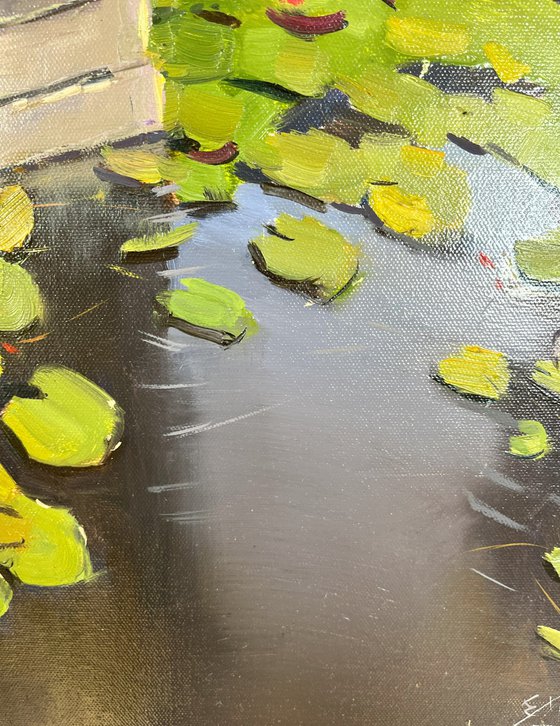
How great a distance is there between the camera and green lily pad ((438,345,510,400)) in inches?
23.3

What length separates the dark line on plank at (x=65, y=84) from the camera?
1.81 ft

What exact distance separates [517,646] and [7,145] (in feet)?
2.80

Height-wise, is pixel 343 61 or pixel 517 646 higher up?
pixel 343 61

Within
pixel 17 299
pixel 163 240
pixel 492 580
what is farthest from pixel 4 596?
pixel 492 580

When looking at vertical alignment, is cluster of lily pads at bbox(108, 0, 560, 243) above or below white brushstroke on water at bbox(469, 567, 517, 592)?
above

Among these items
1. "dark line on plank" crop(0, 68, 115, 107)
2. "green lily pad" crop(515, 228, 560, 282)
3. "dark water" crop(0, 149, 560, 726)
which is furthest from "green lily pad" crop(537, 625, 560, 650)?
"dark line on plank" crop(0, 68, 115, 107)

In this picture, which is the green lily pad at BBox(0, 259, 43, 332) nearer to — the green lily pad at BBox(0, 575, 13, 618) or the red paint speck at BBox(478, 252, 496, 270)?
the green lily pad at BBox(0, 575, 13, 618)

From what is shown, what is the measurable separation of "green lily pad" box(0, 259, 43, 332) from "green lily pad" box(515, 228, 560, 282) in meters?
0.57

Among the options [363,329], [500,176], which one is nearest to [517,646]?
[363,329]

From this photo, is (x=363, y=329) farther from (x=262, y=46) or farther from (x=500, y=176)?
(x=262, y=46)

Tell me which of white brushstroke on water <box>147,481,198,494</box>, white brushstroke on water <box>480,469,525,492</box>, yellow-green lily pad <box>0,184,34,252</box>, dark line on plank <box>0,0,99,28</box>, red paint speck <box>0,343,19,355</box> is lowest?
white brushstroke on water <box>147,481,198,494</box>

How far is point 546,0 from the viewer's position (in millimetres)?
544

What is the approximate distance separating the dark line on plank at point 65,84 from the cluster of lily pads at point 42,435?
0.52 feet
